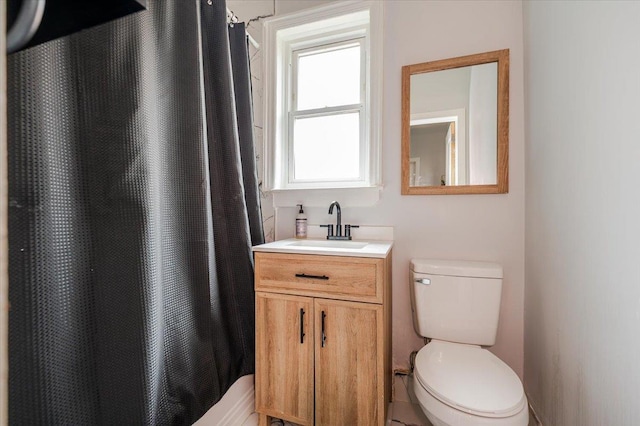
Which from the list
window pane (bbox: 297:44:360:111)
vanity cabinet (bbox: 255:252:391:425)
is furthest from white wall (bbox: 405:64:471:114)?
vanity cabinet (bbox: 255:252:391:425)

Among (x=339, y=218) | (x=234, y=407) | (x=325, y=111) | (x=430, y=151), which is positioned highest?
(x=325, y=111)

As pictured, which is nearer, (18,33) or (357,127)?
(18,33)

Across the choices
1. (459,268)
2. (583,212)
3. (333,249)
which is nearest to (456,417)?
(459,268)

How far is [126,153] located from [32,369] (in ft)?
1.71

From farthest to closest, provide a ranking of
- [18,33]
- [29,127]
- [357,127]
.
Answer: [357,127] < [29,127] < [18,33]

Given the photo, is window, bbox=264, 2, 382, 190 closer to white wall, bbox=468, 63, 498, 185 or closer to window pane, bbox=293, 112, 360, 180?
window pane, bbox=293, 112, 360, 180

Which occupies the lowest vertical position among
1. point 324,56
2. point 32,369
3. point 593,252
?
point 32,369

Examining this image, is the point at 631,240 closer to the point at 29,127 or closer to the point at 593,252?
the point at 593,252

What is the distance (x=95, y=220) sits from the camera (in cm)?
68

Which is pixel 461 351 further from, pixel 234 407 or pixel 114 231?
pixel 114 231

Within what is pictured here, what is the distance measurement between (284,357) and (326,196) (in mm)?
937

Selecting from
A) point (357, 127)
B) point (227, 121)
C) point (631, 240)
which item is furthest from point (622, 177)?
point (227, 121)

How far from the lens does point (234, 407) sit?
128cm

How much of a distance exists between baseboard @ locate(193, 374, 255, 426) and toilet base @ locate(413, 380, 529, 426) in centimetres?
86
